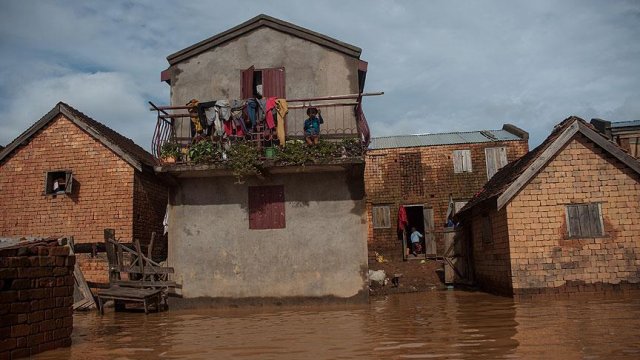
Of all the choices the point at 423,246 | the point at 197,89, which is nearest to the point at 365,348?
the point at 197,89

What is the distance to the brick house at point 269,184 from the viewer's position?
40.6 ft

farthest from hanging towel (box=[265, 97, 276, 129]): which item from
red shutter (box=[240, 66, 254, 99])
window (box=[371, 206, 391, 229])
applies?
window (box=[371, 206, 391, 229])

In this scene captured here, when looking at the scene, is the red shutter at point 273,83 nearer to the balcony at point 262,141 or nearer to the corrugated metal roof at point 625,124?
the balcony at point 262,141

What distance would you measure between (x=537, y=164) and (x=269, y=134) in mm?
7025

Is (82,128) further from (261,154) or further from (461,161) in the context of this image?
(461,161)

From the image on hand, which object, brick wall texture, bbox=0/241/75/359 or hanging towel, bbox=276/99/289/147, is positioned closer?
brick wall texture, bbox=0/241/75/359

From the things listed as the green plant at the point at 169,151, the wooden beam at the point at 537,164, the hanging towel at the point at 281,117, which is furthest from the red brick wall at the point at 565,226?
the green plant at the point at 169,151

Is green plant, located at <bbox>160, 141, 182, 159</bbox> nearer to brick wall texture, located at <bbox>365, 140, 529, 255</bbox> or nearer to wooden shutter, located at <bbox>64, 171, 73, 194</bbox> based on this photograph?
wooden shutter, located at <bbox>64, 171, 73, 194</bbox>

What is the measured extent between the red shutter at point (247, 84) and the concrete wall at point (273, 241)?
7.85 feet

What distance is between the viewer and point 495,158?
76.8 ft

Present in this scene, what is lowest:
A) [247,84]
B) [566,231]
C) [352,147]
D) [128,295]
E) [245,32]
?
[128,295]

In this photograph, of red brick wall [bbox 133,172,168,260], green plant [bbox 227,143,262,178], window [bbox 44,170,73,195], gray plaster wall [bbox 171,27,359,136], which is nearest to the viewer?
green plant [bbox 227,143,262,178]

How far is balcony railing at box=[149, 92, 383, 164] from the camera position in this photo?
476 inches

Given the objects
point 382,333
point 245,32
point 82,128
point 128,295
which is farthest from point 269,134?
point 82,128
